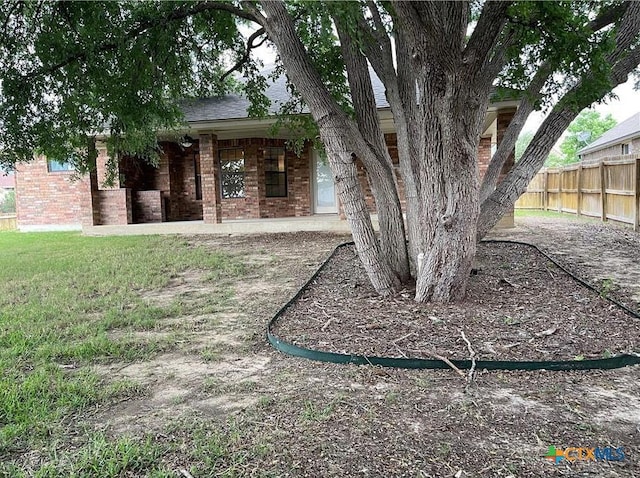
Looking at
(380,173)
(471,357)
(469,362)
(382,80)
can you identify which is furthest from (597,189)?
(469,362)

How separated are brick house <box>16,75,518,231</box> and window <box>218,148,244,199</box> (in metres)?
0.03

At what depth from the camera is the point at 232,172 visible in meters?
13.9

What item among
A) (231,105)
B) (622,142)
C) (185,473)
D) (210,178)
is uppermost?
(231,105)

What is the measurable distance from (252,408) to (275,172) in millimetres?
11738

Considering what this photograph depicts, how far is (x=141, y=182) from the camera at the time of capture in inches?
573

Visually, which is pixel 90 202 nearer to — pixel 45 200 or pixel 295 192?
pixel 45 200

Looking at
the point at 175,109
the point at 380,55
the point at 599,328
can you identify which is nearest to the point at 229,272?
the point at 175,109

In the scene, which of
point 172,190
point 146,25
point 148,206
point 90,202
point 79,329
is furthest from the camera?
point 172,190

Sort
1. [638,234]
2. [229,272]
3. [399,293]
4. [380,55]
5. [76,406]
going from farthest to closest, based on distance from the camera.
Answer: [638,234]
[229,272]
[380,55]
[399,293]
[76,406]

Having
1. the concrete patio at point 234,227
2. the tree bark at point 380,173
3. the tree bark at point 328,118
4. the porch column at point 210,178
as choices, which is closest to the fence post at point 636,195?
the concrete patio at point 234,227

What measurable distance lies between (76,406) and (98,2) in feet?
15.6

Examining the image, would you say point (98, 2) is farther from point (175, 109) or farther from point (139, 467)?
point (139, 467)

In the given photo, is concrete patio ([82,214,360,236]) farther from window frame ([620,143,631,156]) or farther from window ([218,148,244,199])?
window frame ([620,143,631,156])

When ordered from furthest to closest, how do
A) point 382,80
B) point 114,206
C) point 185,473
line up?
point 114,206 → point 382,80 → point 185,473
